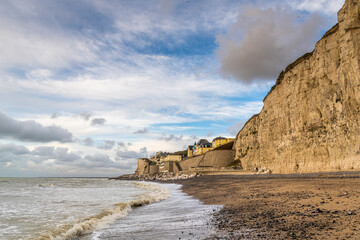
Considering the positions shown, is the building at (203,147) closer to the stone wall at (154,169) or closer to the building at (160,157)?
the stone wall at (154,169)

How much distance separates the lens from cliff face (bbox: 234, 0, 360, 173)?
24.0m

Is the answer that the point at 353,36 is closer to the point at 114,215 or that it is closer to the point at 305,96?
the point at 305,96

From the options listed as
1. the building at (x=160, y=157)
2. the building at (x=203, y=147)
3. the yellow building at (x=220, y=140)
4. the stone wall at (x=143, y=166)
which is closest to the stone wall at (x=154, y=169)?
the stone wall at (x=143, y=166)

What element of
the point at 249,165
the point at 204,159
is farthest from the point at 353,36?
the point at 204,159

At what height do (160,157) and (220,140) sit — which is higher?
(220,140)

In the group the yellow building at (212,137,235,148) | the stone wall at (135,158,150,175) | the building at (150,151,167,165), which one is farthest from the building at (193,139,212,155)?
the building at (150,151,167,165)

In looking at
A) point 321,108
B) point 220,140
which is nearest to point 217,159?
point 220,140

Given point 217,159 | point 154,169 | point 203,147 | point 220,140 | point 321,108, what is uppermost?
point 220,140

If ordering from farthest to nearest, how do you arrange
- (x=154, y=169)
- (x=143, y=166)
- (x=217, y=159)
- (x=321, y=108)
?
(x=143, y=166), (x=154, y=169), (x=217, y=159), (x=321, y=108)

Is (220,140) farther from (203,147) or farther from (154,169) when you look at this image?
(154,169)

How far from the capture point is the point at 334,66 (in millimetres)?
28438

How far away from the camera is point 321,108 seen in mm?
30062

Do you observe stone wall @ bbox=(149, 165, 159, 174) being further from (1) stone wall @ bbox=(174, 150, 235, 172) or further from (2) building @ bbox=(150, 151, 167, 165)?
(1) stone wall @ bbox=(174, 150, 235, 172)

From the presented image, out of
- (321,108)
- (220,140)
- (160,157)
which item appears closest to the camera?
(321,108)
